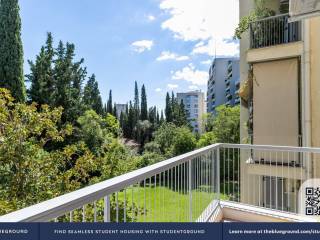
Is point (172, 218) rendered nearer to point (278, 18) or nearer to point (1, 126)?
point (1, 126)

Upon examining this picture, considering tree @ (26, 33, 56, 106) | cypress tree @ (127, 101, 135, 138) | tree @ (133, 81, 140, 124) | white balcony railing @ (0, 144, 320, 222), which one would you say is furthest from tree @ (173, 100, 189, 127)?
white balcony railing @ (0, 144, 320, 222)

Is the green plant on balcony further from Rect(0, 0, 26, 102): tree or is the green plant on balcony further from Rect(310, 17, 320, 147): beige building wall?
Rect(0, 0, 26, 102): tree

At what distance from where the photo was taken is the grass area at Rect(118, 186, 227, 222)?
2.17 m

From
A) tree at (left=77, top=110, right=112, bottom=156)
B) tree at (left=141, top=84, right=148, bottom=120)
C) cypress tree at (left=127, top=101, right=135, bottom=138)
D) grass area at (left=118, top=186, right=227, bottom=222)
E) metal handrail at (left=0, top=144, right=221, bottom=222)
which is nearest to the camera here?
metal handrail at (left=0, top=144, right=221, bottom=222)

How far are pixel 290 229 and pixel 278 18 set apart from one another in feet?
26.0

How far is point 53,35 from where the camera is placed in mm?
20047

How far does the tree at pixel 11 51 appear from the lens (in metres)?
15.5

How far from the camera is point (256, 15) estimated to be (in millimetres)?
8688

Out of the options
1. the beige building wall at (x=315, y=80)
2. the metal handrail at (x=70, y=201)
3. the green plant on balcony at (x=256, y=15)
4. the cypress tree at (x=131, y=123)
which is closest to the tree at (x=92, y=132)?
the green plant on balcony at (x=256, y=15)

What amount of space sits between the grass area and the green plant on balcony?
22.2 ft

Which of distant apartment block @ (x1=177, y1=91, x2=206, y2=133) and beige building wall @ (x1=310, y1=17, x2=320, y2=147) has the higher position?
distant apartment block @ (x1=177, y1=91, x2=206, y2=133)

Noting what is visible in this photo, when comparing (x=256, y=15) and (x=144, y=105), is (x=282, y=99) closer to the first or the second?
(x=256, y=15)

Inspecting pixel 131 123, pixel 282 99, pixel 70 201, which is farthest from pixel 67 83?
pixel 131 123

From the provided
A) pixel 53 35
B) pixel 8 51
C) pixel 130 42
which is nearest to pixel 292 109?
pixel 8 51
